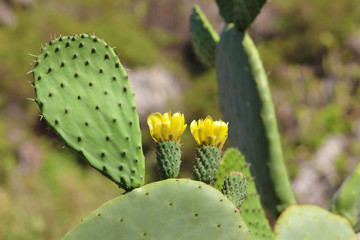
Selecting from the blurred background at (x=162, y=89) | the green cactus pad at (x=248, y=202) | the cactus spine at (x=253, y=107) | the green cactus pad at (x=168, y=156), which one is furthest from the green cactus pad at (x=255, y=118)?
the blurred background at (x=162, y=89)

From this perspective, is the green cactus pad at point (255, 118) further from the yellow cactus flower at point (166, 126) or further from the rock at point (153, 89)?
the rock at point (153, 89)

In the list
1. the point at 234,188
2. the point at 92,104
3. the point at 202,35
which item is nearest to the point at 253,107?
the point at 202,35

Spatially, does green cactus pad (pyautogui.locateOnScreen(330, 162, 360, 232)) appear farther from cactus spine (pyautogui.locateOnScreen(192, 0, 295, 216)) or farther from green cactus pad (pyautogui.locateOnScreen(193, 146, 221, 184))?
green cactus pad (pyautogui.locateOnScreen(193, 146, 221, 184))

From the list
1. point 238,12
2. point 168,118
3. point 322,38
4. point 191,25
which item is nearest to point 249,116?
point 238,12

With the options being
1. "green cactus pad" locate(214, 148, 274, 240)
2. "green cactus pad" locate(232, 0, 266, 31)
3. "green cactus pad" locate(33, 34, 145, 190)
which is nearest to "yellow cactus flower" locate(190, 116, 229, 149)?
"green cactus pad" locate(33, 34, 145, 190)

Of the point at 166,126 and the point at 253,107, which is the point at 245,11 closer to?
the point at 253,107

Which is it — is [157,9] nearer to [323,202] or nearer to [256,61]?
[323,202]
